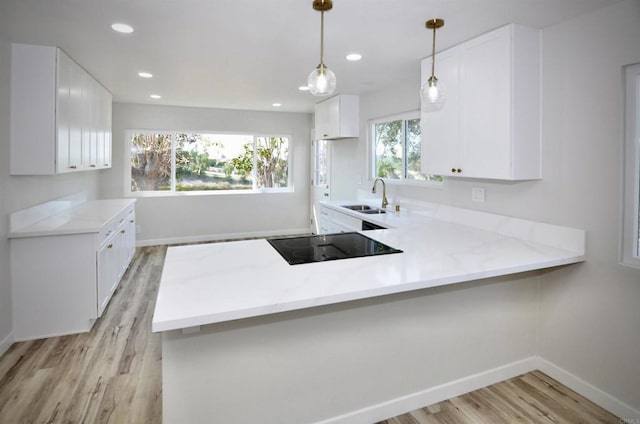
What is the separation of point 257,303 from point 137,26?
2.26 metres

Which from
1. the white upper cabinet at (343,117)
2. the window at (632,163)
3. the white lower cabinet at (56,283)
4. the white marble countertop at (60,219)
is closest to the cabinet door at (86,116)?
the white marble countertop at (60,219)

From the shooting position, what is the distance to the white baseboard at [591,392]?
212 cm

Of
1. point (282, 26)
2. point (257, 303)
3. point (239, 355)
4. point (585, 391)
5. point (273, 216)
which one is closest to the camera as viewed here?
point (257, 303)

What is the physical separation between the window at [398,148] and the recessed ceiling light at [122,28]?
2763 millimetres

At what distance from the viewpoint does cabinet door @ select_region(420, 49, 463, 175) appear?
287cm

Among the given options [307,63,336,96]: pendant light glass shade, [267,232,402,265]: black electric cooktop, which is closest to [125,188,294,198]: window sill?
[267,232,402,265]: black electric cooktop

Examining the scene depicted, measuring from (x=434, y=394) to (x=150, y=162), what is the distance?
5.71 metres

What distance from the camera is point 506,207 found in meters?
2.85

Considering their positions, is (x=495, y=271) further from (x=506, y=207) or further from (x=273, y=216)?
(x=273, y=216)

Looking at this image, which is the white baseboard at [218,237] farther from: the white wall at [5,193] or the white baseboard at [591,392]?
the white baseboard at [591,392]

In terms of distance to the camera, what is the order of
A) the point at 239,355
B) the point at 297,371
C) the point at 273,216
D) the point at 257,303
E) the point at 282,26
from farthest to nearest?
the point at 273,216 → the point at 282,26 → the point at 297,371 → the point at 239,355 → the point at 257,303

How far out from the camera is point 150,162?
6.26 metres

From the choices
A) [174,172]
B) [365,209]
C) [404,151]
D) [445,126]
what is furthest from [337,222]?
[174,172]

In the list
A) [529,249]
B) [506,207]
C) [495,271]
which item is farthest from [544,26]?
[495,271]
